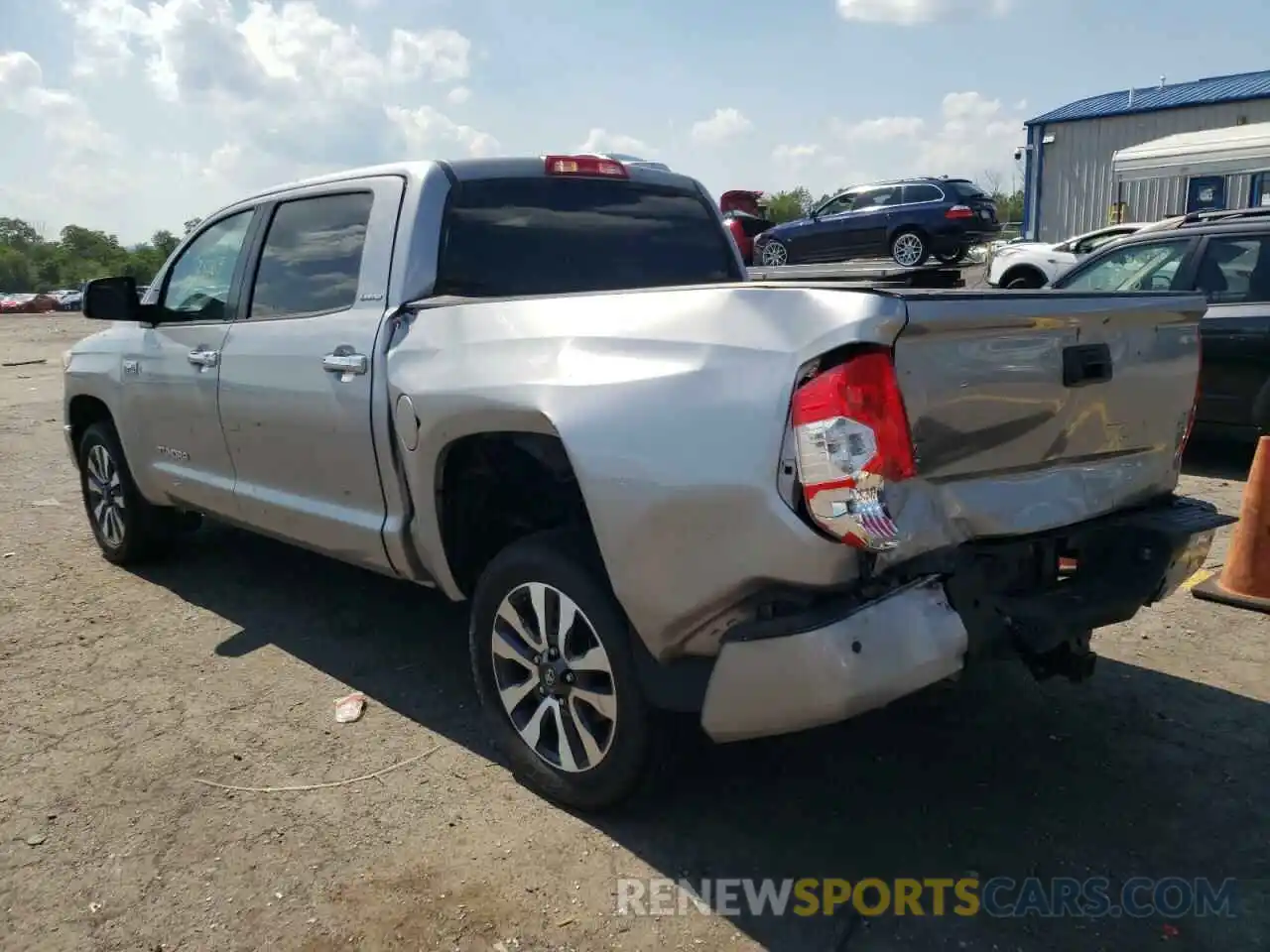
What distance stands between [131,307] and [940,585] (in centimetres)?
420

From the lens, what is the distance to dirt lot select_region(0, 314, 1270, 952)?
8.85 feet

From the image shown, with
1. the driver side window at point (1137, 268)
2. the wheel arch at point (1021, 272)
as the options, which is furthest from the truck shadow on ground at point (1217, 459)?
the wheel arch at point (1021, 272)

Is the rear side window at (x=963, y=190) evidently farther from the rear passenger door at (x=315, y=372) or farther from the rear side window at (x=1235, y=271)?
the rear passenger door at (x=315, y=372)

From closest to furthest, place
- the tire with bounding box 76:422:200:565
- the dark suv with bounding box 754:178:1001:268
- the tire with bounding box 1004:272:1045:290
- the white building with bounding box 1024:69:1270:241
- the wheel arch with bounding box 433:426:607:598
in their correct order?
the wheel arch with bounding box 433:426:607:598
the tire with bounding box 76:422:200:565
the tire with bounding box 1004:272:1045:290
the dark suv with bounding box 754:178:1001:268
the white building with bounding box 1024:69:1270:241

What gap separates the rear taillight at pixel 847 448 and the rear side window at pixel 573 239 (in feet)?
5.86

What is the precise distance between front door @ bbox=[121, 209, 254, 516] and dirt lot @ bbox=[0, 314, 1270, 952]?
0.78m

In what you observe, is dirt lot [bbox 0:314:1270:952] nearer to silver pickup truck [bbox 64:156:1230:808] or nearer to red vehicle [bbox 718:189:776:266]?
silver pickup truck [bbox 64:156:1230:808]

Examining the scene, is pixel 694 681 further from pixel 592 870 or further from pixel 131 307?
pixel 131 307

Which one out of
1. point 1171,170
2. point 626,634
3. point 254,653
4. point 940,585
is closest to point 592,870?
point 626,634

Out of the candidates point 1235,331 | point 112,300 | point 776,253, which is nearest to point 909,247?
point 776,253

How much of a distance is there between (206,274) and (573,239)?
197 cm

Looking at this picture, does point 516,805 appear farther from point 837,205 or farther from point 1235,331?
point 837,205

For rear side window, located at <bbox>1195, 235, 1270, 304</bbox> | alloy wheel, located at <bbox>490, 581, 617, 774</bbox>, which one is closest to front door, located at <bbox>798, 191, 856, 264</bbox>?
rear side window, located at <bbox>1195, 235, 1270, 304</bbox>

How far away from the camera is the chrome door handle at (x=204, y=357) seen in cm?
449
